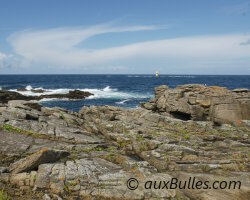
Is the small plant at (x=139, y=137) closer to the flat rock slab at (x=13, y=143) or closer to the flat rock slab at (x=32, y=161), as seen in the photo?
the flat rock slab at (x=32, y=161)

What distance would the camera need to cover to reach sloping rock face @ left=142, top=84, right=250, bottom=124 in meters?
21.2

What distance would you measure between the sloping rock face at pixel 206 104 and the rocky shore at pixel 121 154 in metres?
0.11

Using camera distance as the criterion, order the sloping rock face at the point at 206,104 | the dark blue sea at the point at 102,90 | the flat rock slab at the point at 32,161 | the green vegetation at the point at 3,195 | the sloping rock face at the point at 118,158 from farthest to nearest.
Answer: the dark blue sea at the point at 102,90, the sloping rock face at the point at 206,104, the flat rock slab at the point at 32,161, the sloping rock face at the point at 118,158, the green vegetation at the point at 3,195

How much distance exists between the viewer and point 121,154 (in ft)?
42.4

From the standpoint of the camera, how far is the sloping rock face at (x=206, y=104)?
21234mm

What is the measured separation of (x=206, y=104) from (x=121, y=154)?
14.0 meters

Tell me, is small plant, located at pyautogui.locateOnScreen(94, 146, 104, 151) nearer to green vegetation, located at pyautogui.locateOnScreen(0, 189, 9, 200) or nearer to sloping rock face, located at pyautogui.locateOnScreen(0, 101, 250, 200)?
sloping rock face, located at pyautogui.locateOnScreen(0, 101, 250, 200)

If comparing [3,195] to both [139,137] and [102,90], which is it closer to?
[139,137]

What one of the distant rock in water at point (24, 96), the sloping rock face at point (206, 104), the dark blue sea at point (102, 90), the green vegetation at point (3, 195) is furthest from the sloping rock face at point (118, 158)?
the distant rock in water at point (24, 96)

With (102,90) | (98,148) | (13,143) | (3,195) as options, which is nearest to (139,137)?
(98,148)

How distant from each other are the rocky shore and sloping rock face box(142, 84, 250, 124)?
0.36 ft

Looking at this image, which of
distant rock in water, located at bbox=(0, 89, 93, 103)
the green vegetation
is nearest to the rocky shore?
the green vegetation

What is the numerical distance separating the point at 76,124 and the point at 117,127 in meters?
4.11

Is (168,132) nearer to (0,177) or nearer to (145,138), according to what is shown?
(145,138)
